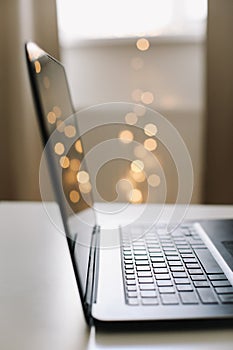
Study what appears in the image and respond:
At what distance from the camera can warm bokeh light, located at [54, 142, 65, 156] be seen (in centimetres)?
55

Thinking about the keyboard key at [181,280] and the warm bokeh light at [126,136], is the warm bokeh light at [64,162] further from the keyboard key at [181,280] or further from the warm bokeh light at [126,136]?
the warm bokeh light at [126,136]

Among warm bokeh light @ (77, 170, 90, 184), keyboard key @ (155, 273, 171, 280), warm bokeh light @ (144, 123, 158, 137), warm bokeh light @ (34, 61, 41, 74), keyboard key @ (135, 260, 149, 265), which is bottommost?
warm bokeh light @ (144, 123, 158, 137)

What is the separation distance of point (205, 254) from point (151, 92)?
1460mm

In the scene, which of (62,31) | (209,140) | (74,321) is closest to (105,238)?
(74,321)

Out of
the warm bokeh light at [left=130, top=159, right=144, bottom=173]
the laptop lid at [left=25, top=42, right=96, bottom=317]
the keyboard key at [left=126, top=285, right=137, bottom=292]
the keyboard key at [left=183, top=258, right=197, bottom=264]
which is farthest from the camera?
the warm bokeh light at [left=130, top=159, right=144, bottom=173]

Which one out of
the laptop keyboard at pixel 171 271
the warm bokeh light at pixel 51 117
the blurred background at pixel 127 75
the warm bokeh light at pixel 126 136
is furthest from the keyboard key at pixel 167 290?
the warm bokeh light at pixel 126 136

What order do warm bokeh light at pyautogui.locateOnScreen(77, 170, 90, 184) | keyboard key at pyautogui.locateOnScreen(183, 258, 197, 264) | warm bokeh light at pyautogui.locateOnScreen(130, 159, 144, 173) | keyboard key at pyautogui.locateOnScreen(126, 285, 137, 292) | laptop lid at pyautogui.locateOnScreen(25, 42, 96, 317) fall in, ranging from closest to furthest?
1. laptop lid at pyautogui.locateOnScreen(25, 42, 96, 317)
2. keyboard key at pyautogui.locateOnScreen(126, 285, 137, 292)
3. keyboard key at pyautogui.locateOnScreen(183, 258, 197, 264)
4. warm bokeh light at pyautogui.locateOnScreen(77, 170, 90, 184)
5. warm bokeh light at pyautogui.locateOnScreen(130, 159, 144, 173)

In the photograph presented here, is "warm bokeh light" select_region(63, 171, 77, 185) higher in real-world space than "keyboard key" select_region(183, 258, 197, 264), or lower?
higher

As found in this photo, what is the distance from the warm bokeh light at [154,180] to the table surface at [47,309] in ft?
4.05

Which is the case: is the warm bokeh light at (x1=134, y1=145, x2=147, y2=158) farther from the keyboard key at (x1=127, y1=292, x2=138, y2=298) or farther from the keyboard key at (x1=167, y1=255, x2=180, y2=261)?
the keyboard key at (x1=127, y1=292, x2=138, y2=298)

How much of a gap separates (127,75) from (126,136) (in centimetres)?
25

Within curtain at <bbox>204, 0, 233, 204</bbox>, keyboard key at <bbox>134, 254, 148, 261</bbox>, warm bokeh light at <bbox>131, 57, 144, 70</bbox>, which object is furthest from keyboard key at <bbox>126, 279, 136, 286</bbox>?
warm bokeh light at <bbox>131, 57, 144, 70</bbox>

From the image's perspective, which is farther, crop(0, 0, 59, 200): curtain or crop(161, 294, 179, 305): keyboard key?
crop(0, 0, 59, 200): curtain

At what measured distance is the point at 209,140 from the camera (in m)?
2.07
